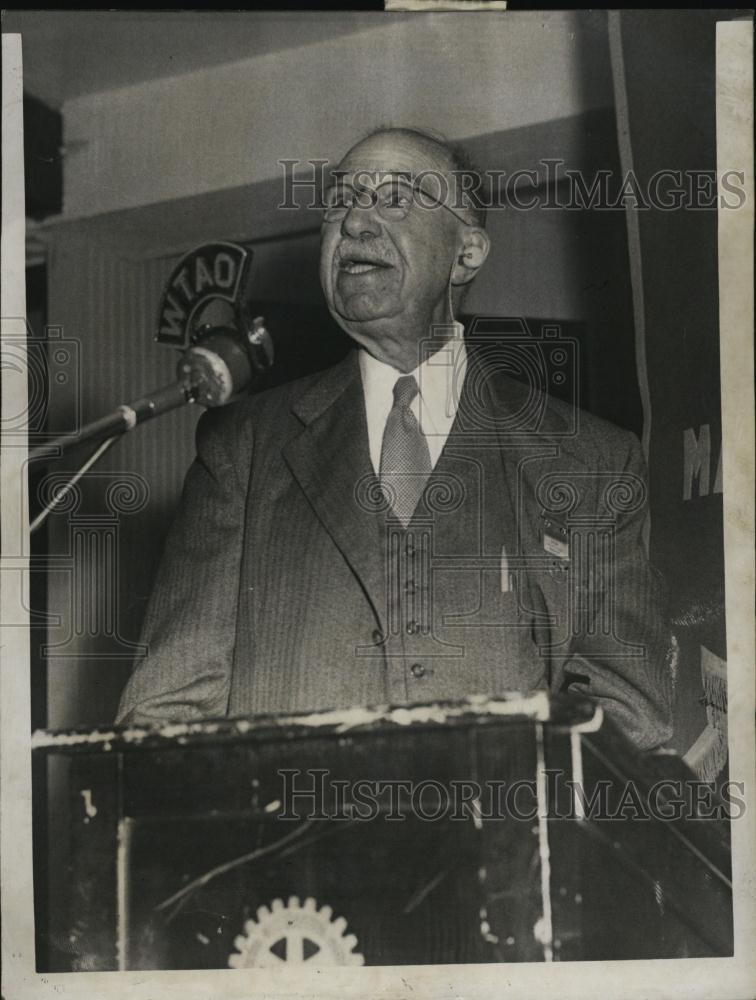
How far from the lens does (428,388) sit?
2.62 m

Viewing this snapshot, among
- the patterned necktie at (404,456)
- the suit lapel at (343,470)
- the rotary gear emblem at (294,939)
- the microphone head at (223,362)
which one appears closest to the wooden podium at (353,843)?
the rotary gear emblem at (294,939)

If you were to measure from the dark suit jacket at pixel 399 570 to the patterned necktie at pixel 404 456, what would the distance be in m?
0.03

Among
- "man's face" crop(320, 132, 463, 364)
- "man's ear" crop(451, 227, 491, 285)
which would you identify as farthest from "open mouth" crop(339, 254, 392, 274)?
"man's ear" crop(451, 227, 491, 285)

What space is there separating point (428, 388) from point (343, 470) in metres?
0.25

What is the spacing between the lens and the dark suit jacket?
99.8 inches

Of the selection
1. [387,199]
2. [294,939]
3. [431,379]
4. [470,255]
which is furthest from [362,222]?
[294,939]

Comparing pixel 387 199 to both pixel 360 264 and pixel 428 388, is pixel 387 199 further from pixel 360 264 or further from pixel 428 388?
pixel 428 388

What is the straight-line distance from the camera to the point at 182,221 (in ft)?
8.63

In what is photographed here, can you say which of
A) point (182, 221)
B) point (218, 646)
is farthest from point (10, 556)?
point (182, 221)

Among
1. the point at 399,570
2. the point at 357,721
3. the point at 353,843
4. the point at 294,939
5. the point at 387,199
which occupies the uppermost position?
the point at 387,199

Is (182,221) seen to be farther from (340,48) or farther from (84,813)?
(84,813)

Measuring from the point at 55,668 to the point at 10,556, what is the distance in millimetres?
256

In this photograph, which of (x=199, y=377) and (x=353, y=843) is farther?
(x=199, y=377)

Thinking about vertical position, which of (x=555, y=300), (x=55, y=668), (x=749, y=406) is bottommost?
(x=55, y=668)
